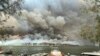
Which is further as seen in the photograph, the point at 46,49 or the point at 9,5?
the point at 46,49

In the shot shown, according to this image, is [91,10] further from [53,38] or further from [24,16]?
[24,16]

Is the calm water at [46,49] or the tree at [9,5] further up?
the tree at [9,5]

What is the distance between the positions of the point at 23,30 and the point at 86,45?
64.8 inches

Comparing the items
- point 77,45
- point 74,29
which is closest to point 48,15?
point 74,29

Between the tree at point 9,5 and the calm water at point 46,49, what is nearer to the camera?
the tree at point 9,5

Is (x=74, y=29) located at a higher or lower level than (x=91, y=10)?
lower

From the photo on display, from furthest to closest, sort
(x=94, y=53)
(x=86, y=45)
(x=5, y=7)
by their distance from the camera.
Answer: (x=94, y=53), (x=86, y=45), (x=5, y=7)

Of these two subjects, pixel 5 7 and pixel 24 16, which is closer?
pixel 5 7

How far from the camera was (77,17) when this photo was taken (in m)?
5.11

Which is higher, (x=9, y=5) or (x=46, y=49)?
(x=9, y=5)

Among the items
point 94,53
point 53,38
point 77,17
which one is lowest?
point 94,53

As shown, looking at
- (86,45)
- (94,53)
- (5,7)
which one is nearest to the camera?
(5,7)

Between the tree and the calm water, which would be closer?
the tree

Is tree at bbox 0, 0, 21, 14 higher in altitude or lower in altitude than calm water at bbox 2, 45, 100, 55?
higher
